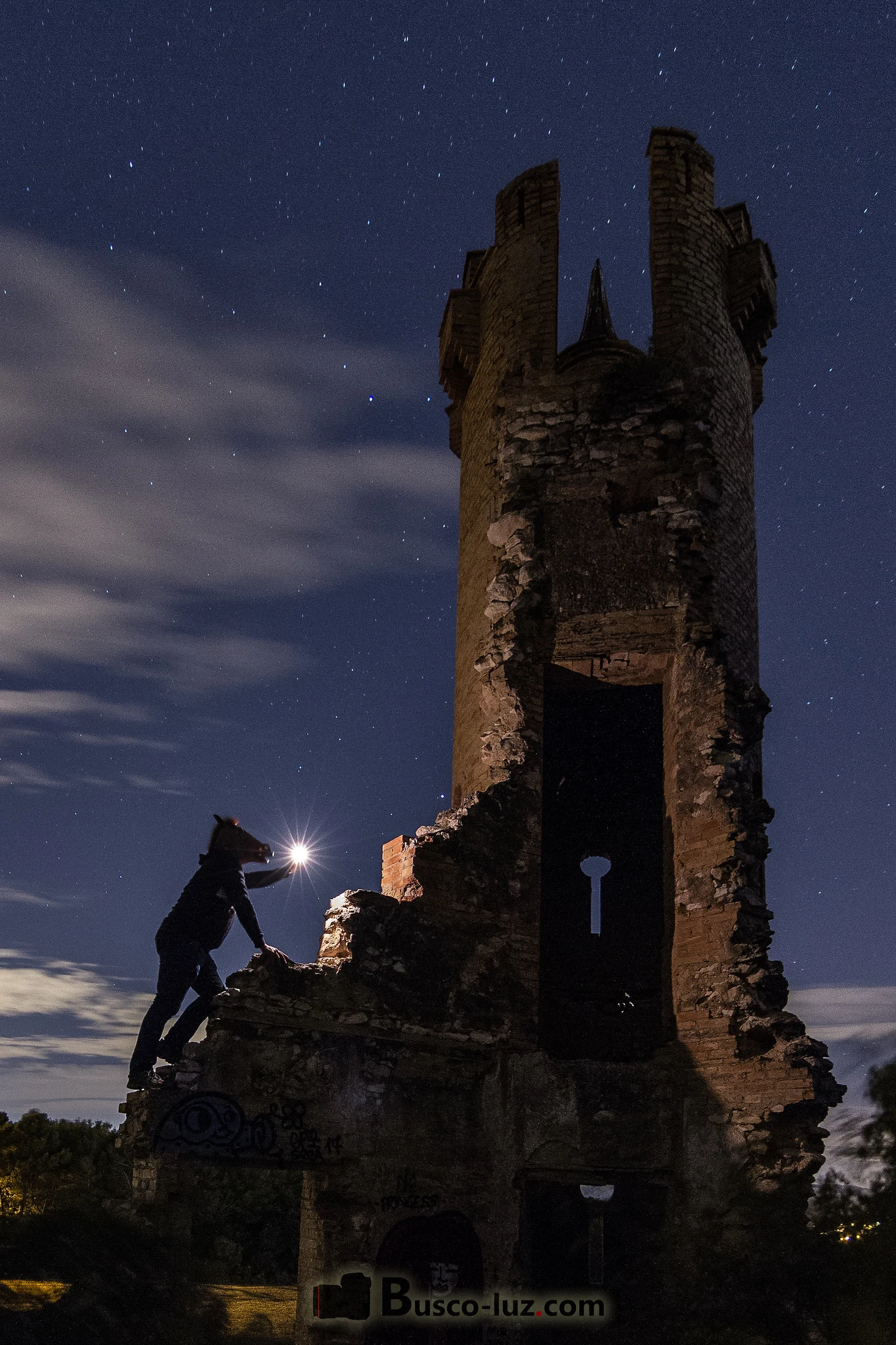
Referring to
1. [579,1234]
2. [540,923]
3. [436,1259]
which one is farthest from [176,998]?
[579,1234]

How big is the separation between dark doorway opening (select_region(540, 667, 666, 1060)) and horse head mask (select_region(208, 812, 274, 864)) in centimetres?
456

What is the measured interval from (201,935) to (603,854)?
6.94 metres

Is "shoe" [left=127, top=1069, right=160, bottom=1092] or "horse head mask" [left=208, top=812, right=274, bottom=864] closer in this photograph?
"shoe" [left=127, top=1069, right=160, bottom=1092]

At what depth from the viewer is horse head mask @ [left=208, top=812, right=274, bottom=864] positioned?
9289mm

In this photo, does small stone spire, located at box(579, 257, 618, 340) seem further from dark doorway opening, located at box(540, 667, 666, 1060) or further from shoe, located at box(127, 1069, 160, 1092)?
shoe, located at box(127, 1069, 160, 1092)

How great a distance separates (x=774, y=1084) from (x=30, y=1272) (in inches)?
212

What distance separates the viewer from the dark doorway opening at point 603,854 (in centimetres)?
1334

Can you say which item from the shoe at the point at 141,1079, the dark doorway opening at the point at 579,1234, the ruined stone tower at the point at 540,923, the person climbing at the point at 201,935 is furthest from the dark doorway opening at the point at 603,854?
the shoe at the point at 141,1079

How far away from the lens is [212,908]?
9062 mm

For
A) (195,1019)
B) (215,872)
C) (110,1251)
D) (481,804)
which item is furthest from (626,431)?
(110,1251)

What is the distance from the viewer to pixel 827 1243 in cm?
797

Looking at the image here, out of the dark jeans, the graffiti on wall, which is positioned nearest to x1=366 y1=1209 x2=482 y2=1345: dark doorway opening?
the graffiti on wall

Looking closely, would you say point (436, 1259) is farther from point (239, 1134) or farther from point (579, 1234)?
point (579, 1234)

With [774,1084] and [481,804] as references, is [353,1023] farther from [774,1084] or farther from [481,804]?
[774,1084]
